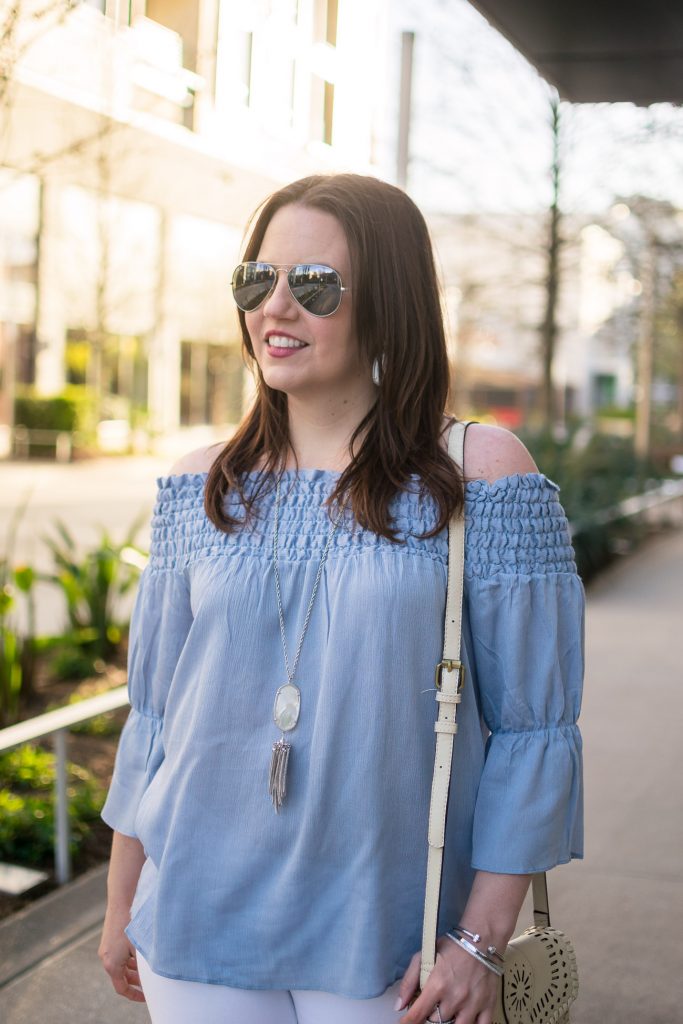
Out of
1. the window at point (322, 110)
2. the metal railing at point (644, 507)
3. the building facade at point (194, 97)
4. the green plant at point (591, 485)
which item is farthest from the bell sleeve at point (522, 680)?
the green plant at point (591, 485)

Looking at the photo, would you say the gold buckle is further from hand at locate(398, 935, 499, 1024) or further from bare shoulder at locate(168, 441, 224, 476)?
bare shoulder at locate(168, 441, 224, 476)

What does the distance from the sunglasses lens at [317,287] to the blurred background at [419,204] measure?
261 mm

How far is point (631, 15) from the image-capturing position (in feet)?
13.0

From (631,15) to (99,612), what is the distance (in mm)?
3932

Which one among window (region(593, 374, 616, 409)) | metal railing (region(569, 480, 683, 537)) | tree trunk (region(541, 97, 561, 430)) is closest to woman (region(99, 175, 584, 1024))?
metal railing (region(569, 480, 683, 537))

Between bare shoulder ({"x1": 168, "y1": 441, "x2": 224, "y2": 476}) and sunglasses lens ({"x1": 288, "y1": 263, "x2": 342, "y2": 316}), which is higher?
sunglasses lens ({"x1": 288, "y1": 263, "x2": 342, "y2": 316})

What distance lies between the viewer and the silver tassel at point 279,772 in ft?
5.16

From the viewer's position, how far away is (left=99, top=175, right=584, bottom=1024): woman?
61.6 inches

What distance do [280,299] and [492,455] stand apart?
1.20 feet

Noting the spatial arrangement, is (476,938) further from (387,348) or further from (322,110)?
(322,110)

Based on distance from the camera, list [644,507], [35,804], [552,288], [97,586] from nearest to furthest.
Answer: [35,804] → [97,586] → [552,288] → [644,507]

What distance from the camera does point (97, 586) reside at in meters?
6.32

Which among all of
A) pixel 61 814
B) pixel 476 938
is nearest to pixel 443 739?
pixel 476 938

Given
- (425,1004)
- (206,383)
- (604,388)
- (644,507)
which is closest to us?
(425,1004)
